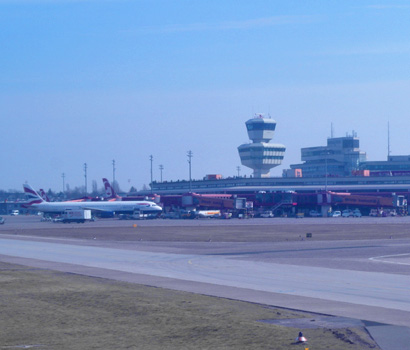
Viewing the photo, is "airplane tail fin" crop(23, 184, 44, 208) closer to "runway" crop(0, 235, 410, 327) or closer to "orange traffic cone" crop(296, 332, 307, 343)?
"runway" crop(0, 235, 410, 327)

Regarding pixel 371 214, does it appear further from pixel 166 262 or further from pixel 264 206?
pixel 166 262

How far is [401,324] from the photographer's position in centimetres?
1559

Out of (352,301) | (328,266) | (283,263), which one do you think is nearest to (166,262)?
(283,263)

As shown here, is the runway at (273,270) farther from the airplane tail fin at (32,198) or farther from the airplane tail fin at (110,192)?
the airplane tail fin at (110,192)

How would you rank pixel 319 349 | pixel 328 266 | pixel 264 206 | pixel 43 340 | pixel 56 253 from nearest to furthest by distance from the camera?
1. pixel 319 349
2. pixel 43 340
3. pixel 328 266
4. pixel 56 253
5. pixel 264 206

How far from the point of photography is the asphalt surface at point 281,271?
18609 millimetres

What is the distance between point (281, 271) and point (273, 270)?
59 centimetres

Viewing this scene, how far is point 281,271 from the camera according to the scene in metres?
28.8

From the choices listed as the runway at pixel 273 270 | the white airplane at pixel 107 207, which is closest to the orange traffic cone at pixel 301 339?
the runway at pixel 273 270

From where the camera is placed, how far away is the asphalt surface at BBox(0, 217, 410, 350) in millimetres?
18609

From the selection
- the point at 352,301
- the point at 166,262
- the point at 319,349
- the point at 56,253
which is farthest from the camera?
the point at 56,253

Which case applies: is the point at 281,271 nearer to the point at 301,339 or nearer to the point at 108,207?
the point at 301,339

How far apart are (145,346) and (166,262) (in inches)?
844

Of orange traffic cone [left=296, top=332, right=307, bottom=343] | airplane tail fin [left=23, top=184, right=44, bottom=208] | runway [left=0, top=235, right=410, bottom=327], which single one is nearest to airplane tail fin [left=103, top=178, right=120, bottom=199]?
airplane tail fin [left=23, top=184, right=44, bottom=208]
